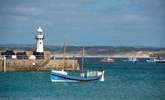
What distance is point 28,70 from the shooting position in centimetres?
10900

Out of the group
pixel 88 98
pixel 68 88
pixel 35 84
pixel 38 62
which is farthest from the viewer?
pixel 38 62

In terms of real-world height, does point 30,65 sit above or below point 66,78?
above

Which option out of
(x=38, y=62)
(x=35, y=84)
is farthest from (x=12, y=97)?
(x=38, y=62)

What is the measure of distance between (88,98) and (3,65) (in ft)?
168

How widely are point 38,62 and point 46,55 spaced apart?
293 cm

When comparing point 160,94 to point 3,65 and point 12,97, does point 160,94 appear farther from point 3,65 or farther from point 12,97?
point 3,65

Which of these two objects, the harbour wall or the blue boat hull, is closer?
the blue boat hull

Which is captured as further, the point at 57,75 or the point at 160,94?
the point at 57,75

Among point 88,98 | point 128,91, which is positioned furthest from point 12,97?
point 128,91

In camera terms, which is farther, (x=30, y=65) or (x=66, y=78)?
(x=30, y=65)

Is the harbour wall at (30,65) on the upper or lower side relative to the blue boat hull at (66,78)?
upper

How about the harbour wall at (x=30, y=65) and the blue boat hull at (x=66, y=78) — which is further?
the harbour wall at (x=30, y=65)

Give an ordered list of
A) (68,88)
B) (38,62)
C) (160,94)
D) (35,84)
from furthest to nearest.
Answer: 1. (38,62)
2. (35,84)
3. (68,88)
4. (160,94)

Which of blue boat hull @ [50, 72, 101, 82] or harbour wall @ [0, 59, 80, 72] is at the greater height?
harbour wall @ [0, 59, 80, 72]
